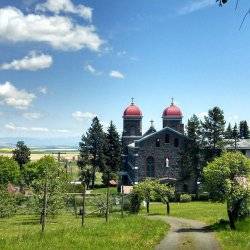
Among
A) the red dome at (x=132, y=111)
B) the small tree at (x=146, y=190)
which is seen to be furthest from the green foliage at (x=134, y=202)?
the red dome at (x=132, y=111)

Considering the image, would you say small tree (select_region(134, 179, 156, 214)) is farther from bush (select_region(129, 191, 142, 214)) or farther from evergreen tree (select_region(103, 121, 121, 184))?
evergreen tree (select_region(103, 121, 121, 184))

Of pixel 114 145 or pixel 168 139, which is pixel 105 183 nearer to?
pixel 114 145

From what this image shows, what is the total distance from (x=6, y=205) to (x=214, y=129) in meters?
36.0

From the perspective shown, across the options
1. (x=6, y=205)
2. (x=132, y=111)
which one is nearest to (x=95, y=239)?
(x=6, y=205)

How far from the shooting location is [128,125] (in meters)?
93.5

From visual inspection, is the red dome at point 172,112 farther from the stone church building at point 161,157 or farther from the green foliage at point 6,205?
the green foliage at point 6,205

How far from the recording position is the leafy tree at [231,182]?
33844 mm

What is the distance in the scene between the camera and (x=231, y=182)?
3422 cm

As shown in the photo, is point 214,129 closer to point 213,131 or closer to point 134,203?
point 213,131

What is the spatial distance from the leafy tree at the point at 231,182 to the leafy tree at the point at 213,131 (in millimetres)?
44072

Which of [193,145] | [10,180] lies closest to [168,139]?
[193,145]

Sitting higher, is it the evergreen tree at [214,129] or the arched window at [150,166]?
the evergreen tree at [214,129]

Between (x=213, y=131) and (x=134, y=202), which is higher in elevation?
(x=213, y=131)

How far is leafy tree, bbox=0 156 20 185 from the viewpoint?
8662 centimetres
